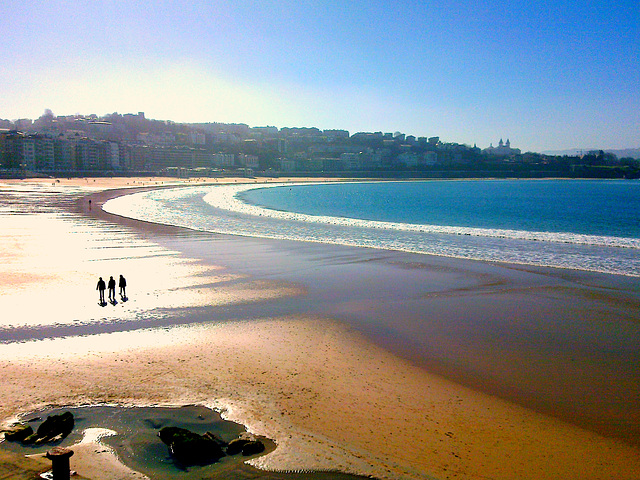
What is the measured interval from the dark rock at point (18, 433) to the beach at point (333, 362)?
525 mm

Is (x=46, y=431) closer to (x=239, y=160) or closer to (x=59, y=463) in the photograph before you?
(x=59, y=463)

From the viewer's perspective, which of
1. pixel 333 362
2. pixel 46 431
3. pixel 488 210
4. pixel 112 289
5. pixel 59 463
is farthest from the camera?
pixel 488 210

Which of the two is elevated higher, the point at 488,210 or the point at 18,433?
the point at 18,433

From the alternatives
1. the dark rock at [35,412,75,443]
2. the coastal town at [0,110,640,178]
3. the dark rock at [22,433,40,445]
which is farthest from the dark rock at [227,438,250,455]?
the coastal town at [0,110,640,178]

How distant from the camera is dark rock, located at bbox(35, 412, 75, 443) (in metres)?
5.28

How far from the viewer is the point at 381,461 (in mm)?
5156

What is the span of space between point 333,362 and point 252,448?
292 cm

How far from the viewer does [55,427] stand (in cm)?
538

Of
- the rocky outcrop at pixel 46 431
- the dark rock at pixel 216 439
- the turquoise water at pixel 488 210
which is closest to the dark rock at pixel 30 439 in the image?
the rocky outcrop at pixel 46 431

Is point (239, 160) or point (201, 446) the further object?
point (239, 160)

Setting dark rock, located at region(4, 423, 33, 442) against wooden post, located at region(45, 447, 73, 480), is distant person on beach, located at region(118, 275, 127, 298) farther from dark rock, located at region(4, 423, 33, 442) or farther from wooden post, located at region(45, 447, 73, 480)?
wooden post, located at region(45, 447, 73, 480)

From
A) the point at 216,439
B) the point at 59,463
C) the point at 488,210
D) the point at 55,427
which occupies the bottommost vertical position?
the point at 488,210

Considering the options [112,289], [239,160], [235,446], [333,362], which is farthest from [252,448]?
[239,160]

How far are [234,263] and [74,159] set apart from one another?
372 feet
